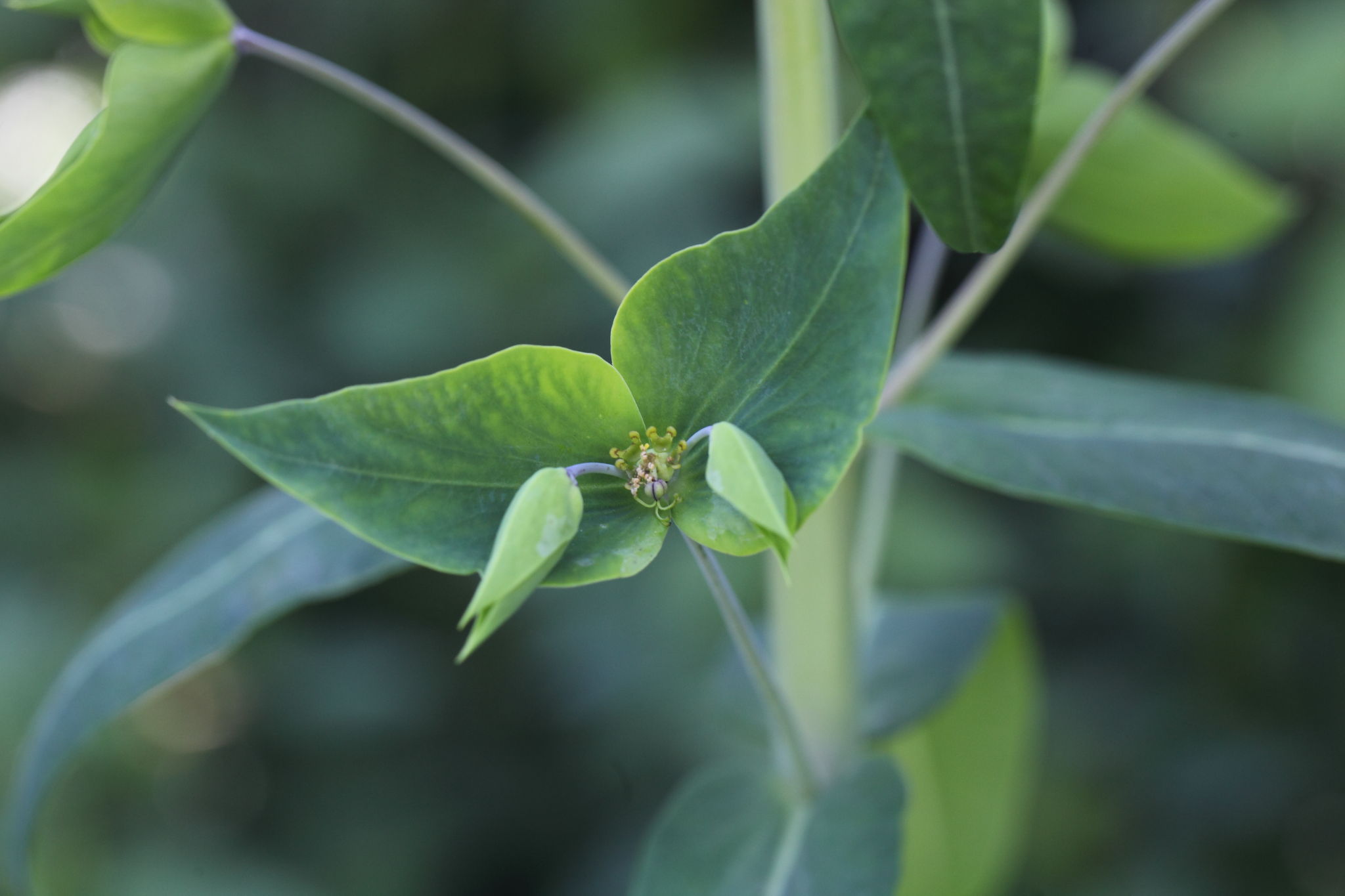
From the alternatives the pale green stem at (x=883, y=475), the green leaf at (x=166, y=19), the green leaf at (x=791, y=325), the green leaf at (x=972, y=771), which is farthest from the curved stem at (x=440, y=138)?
the green leaf at (x=972, y=771)

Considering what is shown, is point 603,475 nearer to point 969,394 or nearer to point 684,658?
point 969,394

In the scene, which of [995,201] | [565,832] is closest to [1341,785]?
[565,832]

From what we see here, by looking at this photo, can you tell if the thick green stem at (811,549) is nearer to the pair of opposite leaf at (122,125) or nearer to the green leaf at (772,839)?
the green leaf at (772,839)

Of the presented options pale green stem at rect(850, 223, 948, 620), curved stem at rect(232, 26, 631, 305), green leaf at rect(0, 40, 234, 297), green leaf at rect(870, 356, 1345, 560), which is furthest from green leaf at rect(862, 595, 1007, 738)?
green leaf at rect(0, 40, 234, 297)

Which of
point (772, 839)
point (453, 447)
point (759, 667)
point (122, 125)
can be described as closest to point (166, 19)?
point (122, 125)

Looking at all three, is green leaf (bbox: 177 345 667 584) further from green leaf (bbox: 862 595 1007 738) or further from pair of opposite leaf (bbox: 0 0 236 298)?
green leaf (bbox: 862 595 1007 738)

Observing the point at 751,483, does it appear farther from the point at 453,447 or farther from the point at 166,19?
the point at 166,19
